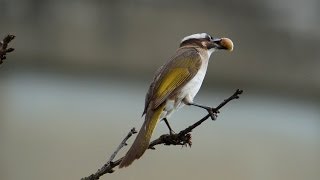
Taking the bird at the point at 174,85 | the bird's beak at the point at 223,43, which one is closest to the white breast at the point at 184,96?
the bird at the point at 174,85

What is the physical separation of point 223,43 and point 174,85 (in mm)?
200

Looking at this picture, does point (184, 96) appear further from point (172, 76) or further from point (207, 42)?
point (207, 42)

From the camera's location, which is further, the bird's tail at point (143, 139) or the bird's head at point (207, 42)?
the bird's head at point (207, 42)

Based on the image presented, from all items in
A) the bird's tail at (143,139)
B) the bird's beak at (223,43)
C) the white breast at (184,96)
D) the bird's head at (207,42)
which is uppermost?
the bird's head at (207,42)

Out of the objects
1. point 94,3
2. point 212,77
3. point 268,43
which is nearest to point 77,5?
point 94,3

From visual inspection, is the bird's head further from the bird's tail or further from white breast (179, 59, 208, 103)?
the bird's tail

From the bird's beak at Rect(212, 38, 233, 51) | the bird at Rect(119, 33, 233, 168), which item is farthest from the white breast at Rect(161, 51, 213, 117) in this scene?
the bird's beak at Rect(212, 38, 233, 51)

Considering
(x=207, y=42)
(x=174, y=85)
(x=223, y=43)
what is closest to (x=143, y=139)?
(x=174, y=85)

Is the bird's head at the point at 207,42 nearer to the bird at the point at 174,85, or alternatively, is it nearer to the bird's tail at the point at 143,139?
the bird at the point at 174,85

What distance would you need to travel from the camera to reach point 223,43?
1.95 metres

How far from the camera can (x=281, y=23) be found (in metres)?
5.80

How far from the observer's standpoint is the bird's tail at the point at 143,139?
59.3 inches

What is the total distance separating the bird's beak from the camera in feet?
6.15

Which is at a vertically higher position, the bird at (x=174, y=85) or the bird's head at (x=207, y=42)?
the bird's head at (x=207, y=42)
